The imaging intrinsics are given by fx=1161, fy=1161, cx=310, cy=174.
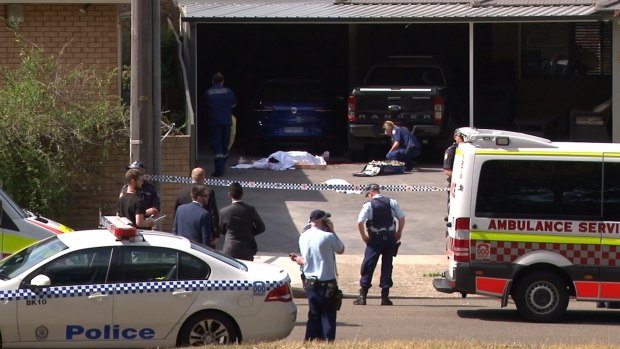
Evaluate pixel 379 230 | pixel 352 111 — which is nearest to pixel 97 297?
pixel 379 230

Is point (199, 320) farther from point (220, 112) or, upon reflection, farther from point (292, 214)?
point (220, 112)

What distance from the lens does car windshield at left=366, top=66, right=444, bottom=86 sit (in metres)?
24.8

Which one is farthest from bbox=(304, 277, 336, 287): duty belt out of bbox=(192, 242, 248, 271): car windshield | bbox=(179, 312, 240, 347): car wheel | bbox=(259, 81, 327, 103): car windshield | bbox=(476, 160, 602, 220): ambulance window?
bbox=(259, 81, 327, 103): car windshield

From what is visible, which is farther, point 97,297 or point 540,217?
point 540,217

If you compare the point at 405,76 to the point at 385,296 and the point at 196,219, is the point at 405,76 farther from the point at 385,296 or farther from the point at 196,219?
the point at 196,219

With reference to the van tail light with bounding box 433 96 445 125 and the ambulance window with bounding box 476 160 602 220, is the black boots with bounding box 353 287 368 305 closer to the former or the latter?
the ambulance window with bounding box 476 160 602 220

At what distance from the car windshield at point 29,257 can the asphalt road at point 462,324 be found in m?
2.58

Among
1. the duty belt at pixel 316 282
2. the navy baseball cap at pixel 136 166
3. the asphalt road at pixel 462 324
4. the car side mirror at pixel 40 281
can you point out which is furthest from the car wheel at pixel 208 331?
the navy baseball cap at pixel 136 166

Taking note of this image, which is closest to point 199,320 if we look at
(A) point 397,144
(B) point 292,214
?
(B) point 292,214

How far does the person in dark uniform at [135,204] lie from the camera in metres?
13.3

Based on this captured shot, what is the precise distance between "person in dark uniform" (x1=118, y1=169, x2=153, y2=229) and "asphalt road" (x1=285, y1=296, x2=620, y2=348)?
214 cm

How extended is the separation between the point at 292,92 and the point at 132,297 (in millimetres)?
15493

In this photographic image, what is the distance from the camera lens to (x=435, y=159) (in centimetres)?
2539

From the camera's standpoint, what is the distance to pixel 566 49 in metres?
28.8
